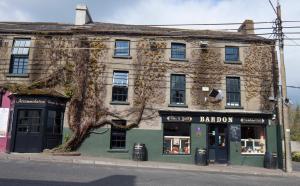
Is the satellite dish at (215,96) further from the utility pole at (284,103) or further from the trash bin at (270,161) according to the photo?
the trash bin at (270,161)

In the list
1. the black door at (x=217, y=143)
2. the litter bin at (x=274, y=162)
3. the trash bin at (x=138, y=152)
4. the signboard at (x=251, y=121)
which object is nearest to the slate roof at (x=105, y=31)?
the signboard at (x=251, y=121)

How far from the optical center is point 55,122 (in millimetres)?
20938

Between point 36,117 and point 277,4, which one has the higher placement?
point 277,4

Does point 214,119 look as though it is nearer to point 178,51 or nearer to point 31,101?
point 178,51

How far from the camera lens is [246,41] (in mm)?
23109

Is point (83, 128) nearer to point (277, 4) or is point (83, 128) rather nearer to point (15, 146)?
point (15, 146)

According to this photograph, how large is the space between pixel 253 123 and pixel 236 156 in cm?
256

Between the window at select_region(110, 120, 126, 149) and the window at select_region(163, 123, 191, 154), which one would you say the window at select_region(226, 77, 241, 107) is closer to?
the window at select_region(163, 123, 191, 154)

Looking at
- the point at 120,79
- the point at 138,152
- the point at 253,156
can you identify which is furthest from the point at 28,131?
the point at 253,156

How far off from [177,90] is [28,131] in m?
10.2

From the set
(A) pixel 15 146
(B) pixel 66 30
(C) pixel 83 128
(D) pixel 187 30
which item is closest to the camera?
(A) pixel 15 146

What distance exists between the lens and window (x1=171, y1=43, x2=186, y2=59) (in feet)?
74.8

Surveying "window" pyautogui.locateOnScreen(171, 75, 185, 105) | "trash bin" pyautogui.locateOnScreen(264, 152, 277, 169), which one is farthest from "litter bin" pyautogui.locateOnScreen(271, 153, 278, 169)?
"window" pyautogui.locateOnScreen(171, 75, 185, 105)

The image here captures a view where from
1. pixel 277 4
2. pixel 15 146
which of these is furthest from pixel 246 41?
pixel 15 146
